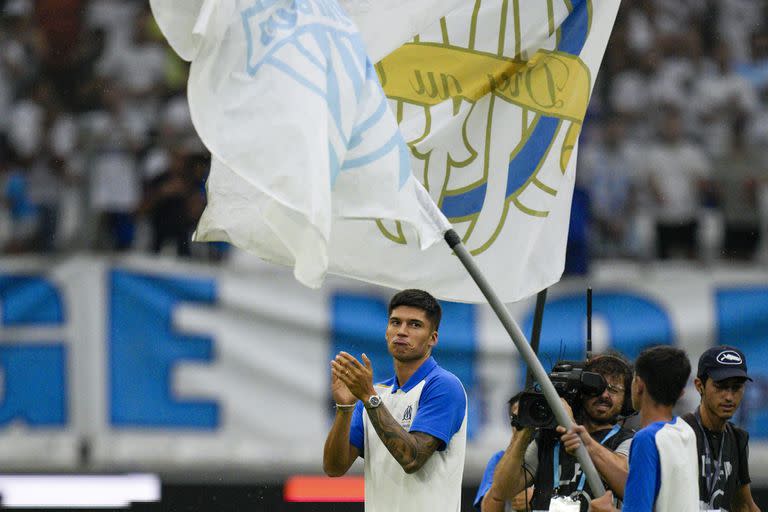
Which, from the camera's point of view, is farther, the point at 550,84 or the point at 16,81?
the point at 16,81

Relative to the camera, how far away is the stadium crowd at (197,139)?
912 cm

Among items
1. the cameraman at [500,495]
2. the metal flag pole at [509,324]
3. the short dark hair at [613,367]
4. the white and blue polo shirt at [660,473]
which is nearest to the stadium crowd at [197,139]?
the short dark hair at [613,367]

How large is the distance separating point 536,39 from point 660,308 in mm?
3628

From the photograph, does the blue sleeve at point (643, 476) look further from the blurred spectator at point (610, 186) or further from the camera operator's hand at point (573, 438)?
the blurred spectator at point (610, 186)

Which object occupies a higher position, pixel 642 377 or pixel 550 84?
pixel 550 84

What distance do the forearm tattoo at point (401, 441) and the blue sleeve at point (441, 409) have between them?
0.05 m

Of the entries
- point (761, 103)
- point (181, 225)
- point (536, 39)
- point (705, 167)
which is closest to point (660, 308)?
point (705, 167)

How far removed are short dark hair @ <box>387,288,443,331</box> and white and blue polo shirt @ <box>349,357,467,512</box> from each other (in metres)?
0.18

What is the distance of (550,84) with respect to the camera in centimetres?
550

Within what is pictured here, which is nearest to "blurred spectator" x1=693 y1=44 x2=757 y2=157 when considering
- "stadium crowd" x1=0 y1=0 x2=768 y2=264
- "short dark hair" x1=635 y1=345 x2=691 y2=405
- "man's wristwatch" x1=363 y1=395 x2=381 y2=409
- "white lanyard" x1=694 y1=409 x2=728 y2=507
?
"stadium crowd" x1=0 y1=0 x2=768 y2=264

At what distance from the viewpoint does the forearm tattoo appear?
15.7ft

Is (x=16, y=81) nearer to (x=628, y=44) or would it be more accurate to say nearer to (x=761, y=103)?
(x=628, y=44)

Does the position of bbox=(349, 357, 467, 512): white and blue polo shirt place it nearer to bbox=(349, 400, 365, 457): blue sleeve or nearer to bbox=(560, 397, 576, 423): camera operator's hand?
bbox=(349, 400, 365, 457): blue sleeve

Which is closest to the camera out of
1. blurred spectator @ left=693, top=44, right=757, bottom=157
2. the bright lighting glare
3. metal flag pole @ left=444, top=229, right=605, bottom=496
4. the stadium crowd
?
metal flag pole @ left=444, top=229, right=605, bottom=496
